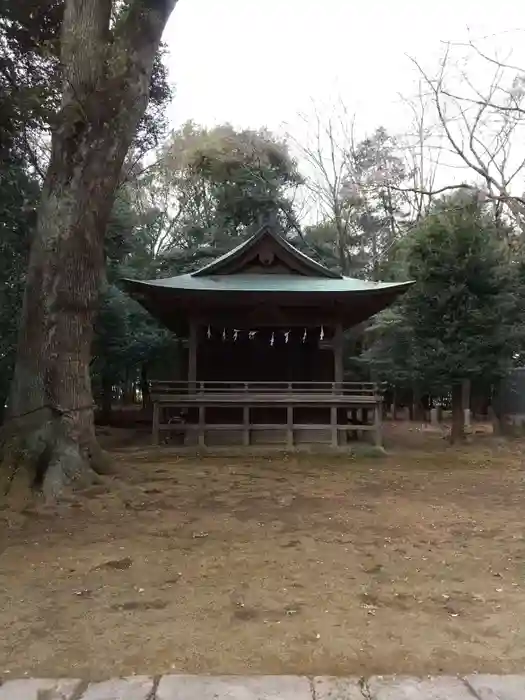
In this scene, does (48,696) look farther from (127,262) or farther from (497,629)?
(127,262)

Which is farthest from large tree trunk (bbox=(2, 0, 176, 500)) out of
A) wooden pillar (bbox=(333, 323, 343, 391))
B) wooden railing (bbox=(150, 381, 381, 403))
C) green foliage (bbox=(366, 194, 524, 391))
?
green foliage (bbox=(366, 194, 524, 391))

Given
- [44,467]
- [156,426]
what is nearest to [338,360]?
[156,426]

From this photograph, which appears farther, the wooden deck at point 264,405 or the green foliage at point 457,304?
the green foliage at point 457,304

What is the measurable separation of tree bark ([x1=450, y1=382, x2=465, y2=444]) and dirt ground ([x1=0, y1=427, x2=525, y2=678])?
245 inches

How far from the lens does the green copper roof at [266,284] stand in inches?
482

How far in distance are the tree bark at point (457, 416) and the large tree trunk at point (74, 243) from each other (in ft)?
31.5

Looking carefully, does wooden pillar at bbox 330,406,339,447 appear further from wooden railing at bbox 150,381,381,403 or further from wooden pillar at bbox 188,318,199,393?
wooden pillar at bbox 188,318,199,393

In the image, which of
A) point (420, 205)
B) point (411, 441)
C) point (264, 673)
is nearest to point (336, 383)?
point (411, 441)

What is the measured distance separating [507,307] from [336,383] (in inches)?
205

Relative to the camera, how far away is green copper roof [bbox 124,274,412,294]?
12242 mm

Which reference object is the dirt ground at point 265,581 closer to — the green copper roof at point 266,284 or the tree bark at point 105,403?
the green copper roof at point 266,284

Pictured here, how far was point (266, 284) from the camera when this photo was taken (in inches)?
520

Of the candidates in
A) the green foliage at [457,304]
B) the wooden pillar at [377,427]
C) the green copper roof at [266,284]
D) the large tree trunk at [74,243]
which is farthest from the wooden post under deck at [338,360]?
the large tree trunk at [74,243]

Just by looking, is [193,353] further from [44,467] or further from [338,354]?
[44,467]
